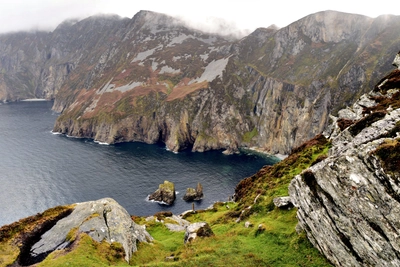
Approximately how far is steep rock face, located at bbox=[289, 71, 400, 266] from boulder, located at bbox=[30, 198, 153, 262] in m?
19.0

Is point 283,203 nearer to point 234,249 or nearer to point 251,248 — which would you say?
point 251,248

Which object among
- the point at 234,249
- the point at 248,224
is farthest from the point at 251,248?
the point at 248,224

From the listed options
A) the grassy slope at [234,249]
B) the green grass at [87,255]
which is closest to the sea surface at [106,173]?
the grassy slope at [234,249]

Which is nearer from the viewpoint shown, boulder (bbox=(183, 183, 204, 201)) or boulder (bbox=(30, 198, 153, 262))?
boulder (bbox=(30, 198, 153, 262))

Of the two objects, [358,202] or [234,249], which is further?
[234,249]

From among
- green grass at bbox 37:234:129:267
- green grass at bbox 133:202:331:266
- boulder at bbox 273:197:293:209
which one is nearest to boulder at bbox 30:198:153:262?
green grass at bbox 37:234:129:267

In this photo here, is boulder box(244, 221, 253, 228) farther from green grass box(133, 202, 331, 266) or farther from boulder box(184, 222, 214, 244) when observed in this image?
boulder box(184, 222, 214, 244)

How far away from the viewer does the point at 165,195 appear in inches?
3903

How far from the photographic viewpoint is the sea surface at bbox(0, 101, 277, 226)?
10069cm

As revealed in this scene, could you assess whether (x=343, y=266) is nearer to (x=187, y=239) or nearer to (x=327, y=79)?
(x=187, y=239)

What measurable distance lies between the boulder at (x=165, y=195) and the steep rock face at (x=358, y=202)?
258 ft

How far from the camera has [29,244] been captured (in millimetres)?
30516

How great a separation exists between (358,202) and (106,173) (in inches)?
4819

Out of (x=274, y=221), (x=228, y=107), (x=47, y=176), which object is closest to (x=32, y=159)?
(x=47, y=176)
